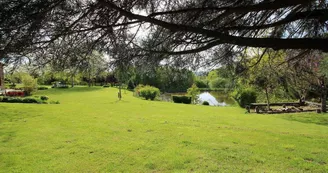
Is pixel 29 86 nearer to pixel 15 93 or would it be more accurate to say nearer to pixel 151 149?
pixel 15 93

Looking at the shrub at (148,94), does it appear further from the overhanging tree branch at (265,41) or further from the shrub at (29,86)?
the overhanging tree branch at (265,41)

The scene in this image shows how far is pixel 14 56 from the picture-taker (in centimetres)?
232

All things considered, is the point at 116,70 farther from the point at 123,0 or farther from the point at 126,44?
the point at 123,0

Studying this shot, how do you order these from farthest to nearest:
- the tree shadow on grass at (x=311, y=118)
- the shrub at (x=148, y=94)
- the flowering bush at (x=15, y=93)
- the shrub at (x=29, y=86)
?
the shrub at (x=148, y=94) → the shrub at (x=29, y=86) → the flowering bush at (x=15, y=93) → the tree shadow on grass at (x=311, y=118)

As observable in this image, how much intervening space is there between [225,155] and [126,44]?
145 inches

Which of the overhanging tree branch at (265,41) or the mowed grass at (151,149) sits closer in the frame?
the overhanging tree branch at (265,41)

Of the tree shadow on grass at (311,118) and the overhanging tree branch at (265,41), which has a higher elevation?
the overhanging tree branch at (265,41)

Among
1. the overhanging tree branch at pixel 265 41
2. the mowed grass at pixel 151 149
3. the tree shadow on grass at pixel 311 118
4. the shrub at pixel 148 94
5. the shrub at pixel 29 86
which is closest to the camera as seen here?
the overhanging tree branch at pixel 265 41

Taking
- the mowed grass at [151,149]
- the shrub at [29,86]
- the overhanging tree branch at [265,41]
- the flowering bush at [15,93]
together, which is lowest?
the mowed grass at [151,149]

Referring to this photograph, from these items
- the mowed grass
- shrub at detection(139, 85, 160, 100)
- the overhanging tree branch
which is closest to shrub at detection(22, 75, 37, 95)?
shrub at detection(139, 85, 160, 100)

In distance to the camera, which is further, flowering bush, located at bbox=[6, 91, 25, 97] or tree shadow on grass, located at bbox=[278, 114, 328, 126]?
flowering bush, located at bbox=[6, 91, 25, 97]

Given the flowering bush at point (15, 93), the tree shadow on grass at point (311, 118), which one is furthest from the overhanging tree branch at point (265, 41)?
the flowering bush at point (15, 93)

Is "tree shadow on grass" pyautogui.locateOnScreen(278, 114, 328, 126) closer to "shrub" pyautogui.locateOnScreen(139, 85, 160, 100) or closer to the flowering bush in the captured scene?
"shrub" pyautogui.locateOnScreen(139, 85, 160, 100)

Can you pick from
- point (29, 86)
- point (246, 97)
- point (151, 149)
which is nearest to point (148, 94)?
point (246, 97)
